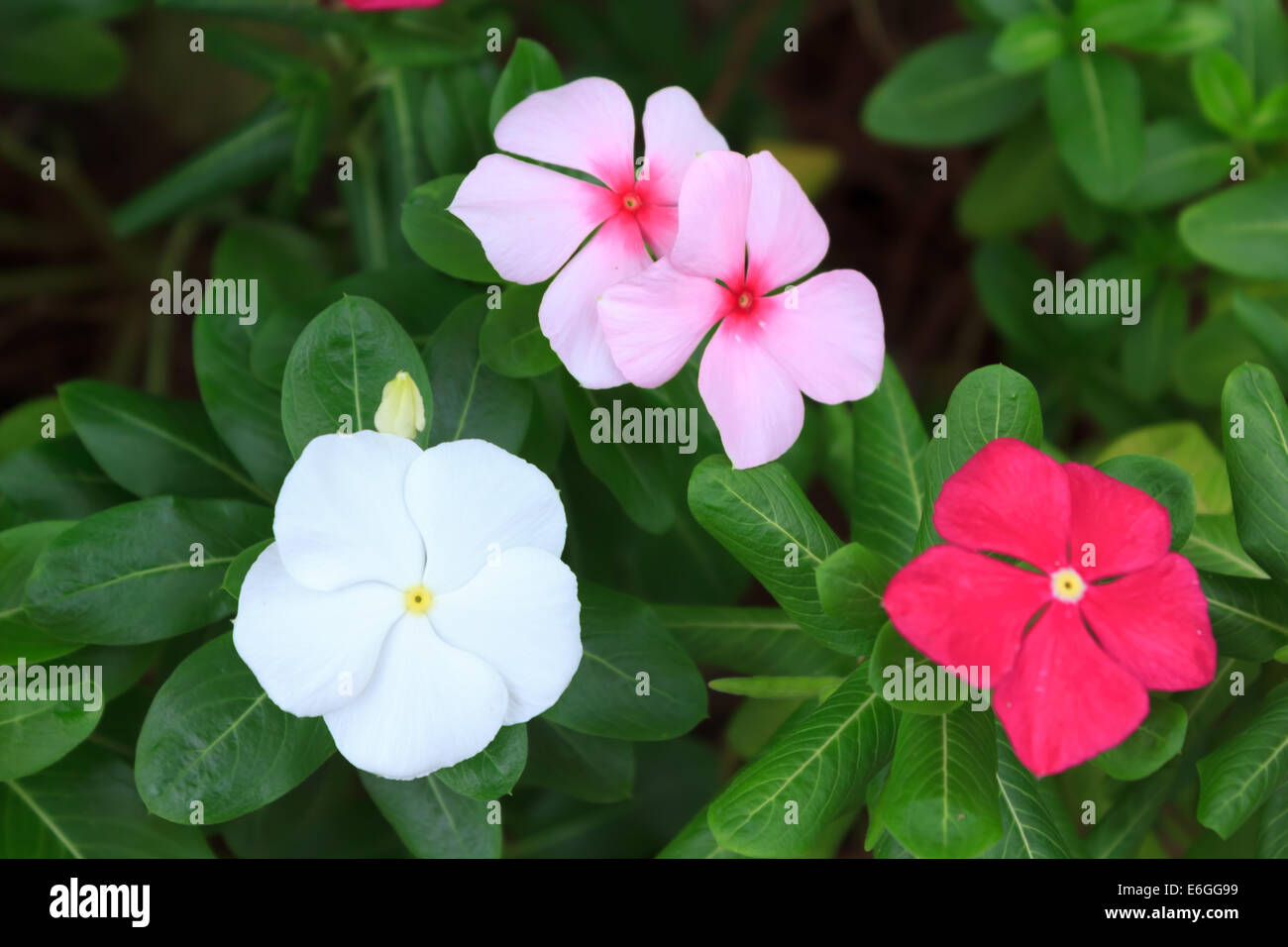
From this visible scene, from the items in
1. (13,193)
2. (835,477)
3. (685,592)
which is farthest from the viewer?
(13,193)

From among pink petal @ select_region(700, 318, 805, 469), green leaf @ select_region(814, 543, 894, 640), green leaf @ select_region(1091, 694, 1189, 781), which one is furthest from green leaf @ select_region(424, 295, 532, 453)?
green leaf @ select_region(1091, 694, 1189, 781)

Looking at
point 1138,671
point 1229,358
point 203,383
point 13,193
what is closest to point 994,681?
point 1138,671

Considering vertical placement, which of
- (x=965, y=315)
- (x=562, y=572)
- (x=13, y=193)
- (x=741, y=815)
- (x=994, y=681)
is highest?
(x=13, y=193)

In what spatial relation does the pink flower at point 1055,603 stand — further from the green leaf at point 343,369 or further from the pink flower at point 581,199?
the green leaf at point 343,369

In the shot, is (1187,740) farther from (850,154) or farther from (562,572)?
(850,154)

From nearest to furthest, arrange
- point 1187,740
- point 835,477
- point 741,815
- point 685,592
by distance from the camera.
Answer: point 741,815, point 1187,740, point 835,477, point 685,592

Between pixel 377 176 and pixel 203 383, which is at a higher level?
pixel 377 176

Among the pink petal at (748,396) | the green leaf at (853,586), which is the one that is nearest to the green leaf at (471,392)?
the pink petal at (748,396)
